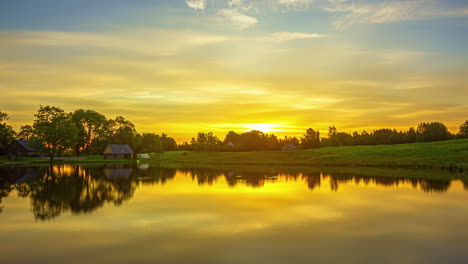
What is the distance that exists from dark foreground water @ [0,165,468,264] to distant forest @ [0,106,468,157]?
70.0m

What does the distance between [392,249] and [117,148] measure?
117 meters

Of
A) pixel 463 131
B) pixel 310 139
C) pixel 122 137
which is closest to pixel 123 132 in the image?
pixel 122 137

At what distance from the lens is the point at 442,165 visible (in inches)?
2213

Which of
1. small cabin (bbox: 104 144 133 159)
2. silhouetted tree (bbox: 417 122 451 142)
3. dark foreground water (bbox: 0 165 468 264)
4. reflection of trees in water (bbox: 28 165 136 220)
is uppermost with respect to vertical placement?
silhouetted tree (bbox: 417 122 451 142)

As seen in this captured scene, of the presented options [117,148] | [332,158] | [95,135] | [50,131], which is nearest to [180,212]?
[332,158]

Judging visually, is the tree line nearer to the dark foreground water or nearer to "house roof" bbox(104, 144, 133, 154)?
"house roof" bbox(104, 144, 133, 154)

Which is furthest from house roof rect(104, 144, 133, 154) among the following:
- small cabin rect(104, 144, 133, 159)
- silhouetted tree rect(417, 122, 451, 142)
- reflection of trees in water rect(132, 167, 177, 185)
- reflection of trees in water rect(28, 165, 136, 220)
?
silhouetted tree rect(417, 122, 451, 142)

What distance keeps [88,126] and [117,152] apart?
16444 millimetres

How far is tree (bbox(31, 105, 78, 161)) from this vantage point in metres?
89.3

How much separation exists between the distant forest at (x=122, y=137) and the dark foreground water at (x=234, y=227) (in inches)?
2756

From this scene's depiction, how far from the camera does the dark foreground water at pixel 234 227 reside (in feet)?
42.3

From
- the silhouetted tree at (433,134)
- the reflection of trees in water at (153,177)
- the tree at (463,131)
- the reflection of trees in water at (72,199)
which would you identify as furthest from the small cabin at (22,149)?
the tree at (463,131)

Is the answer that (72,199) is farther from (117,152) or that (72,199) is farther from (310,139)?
(310,139)

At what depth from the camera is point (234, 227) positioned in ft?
56.8
